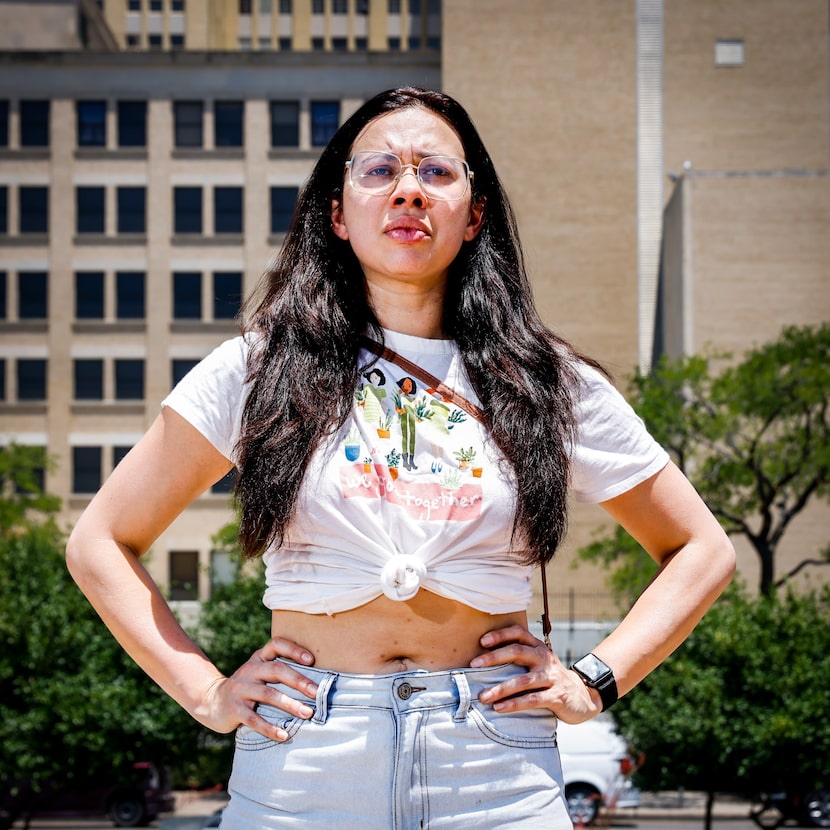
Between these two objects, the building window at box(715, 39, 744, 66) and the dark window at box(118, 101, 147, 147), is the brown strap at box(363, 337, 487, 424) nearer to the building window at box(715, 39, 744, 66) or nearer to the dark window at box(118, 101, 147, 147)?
the building window at box(715, 39, 744, 66)

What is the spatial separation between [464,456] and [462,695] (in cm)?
44

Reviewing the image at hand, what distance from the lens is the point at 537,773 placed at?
2.33m

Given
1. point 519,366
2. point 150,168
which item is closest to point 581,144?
point 150,168

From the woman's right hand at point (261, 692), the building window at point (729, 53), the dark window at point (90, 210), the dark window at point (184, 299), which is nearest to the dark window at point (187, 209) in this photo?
the dark window at point (184, 299)

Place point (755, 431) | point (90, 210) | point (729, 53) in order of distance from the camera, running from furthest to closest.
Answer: point (90, 210)
point (729, 53)
point (755, 431)

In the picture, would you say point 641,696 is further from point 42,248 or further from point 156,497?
point 42,248

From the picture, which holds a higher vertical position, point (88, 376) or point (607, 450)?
point (607, 450)

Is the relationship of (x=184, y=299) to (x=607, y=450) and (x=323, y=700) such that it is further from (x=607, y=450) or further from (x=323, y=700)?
(x=323, y=700)

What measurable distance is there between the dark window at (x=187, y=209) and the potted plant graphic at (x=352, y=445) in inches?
1913

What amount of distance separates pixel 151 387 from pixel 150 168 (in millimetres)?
8277

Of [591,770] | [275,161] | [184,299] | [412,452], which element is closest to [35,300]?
[184,299]

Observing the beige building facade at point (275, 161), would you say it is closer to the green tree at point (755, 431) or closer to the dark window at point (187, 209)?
the dark window at point (187, 209)

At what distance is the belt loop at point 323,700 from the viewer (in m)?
2.28

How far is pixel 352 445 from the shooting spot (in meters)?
2.44
